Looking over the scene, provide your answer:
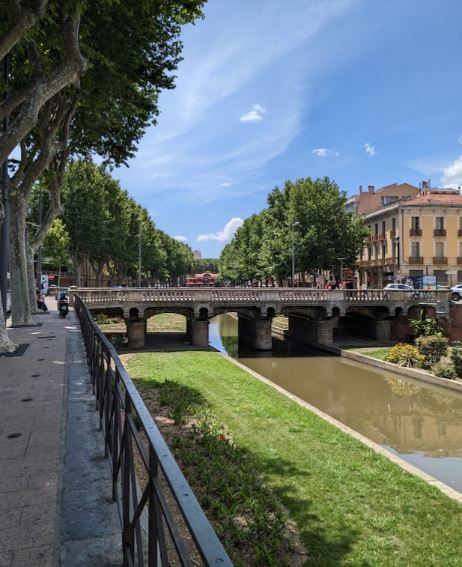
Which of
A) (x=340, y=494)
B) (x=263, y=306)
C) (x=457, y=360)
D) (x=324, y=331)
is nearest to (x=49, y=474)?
(x=340, y=494)

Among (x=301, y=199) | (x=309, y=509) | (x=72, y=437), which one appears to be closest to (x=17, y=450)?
(x=72, y=437)

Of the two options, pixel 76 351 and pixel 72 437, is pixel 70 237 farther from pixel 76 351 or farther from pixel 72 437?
pixel 72 437

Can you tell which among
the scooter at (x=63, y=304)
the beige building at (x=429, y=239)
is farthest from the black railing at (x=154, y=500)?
the beige building at (x=429, y=239)

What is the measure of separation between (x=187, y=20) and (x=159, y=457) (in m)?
16.7

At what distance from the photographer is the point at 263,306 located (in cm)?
3167

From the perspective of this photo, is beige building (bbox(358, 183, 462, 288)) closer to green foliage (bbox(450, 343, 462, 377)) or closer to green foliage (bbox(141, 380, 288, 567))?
green foliage (bbox(450, 343, 462, 377))

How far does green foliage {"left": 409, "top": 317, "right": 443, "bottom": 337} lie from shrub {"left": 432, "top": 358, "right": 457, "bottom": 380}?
27.1 ft

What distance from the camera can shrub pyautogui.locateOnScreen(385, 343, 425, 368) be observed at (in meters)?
23.0

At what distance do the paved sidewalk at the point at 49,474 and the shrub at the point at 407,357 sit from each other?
1868 cm

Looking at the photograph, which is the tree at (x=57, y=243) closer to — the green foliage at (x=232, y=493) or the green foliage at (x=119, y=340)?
the green foliage at (x=119, y=340)

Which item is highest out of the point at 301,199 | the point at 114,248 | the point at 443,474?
the point at 301,199

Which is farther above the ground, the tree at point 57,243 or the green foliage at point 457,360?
the tree at point 57,243

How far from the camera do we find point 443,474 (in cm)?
1116

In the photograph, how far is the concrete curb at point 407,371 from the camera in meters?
19.5
